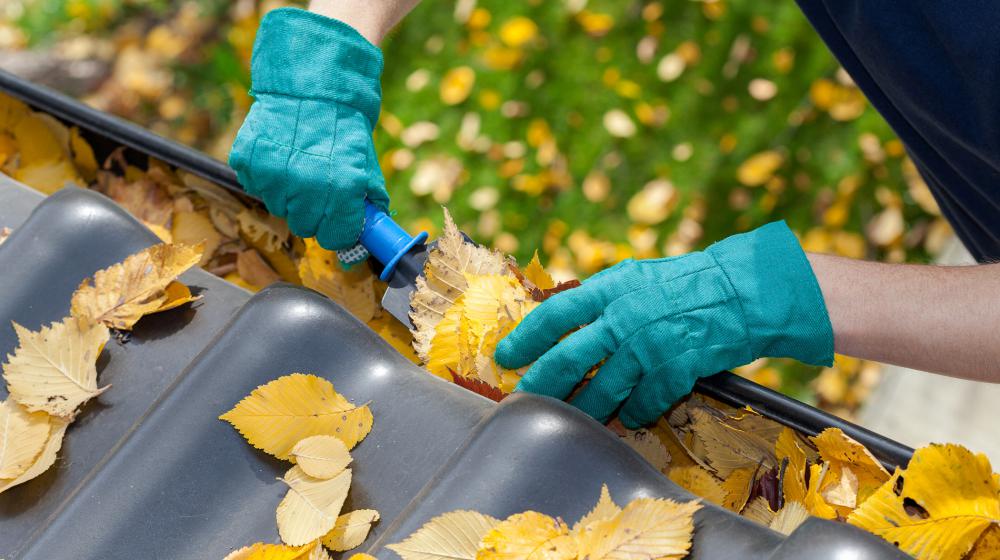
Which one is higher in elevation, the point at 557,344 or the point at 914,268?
the point at 914,268

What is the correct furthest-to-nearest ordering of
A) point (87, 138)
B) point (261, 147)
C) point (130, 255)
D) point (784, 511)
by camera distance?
1. point (87, 138)
2. point (261, 147)
3. point (130, 255)
4. point (784, 511)

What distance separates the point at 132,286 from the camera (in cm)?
118

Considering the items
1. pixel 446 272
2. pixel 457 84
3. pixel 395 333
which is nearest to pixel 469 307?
pixel 446 272

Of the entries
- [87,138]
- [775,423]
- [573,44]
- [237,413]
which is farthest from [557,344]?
[573,44]

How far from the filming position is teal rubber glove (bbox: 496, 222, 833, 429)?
1182mm

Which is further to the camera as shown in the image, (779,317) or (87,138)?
(87,138)

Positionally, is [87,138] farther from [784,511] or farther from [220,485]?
[784,511]

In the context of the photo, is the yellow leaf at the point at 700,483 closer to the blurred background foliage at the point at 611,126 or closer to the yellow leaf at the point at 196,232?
the yellow leaf at the point at 196,232

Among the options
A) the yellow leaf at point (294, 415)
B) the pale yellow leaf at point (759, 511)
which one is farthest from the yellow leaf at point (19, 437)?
the pale yellow leaf at point (759, 511)

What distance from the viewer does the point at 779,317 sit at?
1237mm

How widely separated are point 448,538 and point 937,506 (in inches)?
20.7

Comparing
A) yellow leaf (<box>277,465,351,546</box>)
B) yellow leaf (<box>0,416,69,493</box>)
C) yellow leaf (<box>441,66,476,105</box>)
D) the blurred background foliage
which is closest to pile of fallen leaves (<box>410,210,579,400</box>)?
yellow leaf (<box>277,465,351,546</box>)

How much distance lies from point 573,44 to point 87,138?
1775 millimetres

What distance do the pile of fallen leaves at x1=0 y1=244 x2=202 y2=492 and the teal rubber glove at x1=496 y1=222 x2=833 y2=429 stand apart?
46cm
